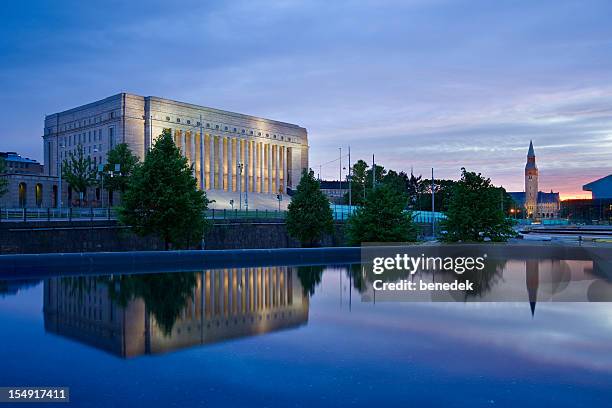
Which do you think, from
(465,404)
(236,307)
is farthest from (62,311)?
(465,404)

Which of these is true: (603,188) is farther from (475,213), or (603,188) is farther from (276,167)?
(475,213)

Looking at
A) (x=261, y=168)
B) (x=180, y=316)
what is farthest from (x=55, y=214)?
(x=261, y=168)

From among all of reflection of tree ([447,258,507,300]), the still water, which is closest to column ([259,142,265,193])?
reflection of tree ([447,258,507,300])

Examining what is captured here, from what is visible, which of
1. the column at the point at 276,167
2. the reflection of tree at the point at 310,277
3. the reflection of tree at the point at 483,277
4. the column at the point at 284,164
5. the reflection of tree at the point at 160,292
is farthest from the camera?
the column at the point at 284,164

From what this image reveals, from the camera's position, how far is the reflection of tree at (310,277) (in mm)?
16609

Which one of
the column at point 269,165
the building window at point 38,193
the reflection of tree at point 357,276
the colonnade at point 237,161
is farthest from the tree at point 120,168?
the column at point 269,165

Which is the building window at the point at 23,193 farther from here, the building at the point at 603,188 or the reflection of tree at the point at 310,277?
the building at the point at 603,188

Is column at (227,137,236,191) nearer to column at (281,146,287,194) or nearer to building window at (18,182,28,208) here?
column at (281,146,287,194)

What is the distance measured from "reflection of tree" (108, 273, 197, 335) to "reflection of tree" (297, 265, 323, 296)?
11.3 feet

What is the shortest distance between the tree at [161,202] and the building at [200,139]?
112 feet

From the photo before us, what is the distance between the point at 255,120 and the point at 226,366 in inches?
3669

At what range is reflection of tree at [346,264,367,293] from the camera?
56.1ft

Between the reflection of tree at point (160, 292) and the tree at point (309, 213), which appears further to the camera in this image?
the tree at point (309, 213)

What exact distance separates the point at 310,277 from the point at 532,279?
7.69 metres
